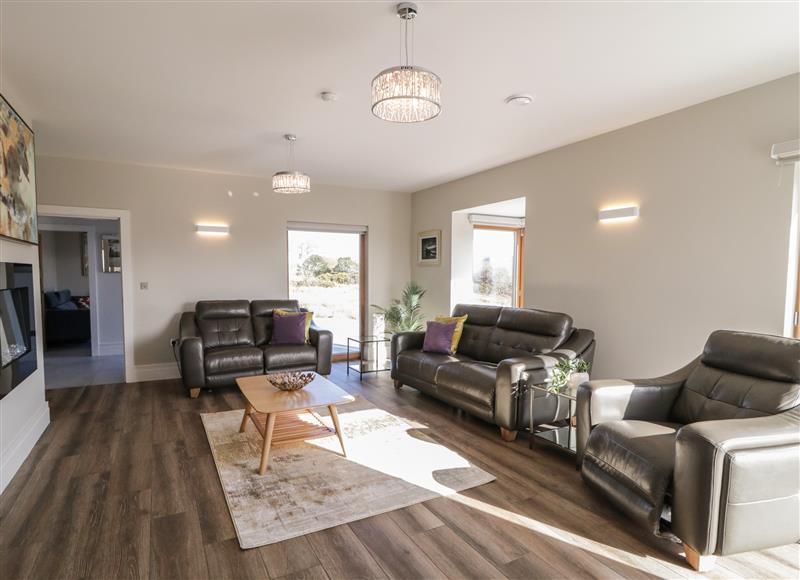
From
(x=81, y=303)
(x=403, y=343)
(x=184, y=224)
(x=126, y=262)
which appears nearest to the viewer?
(x=403, y=343)

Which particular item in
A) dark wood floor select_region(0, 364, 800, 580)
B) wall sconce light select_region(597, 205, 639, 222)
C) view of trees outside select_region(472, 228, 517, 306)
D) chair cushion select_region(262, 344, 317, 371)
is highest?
wall sconce light select_region(597, 205, 639, 222)

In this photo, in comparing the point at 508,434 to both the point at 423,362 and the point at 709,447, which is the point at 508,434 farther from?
the point at 709,447

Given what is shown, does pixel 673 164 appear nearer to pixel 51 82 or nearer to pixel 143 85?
pixel 143 85

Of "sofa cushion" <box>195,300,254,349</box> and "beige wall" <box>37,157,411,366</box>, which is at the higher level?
"beige wall" <box>37,157,411,366</box>

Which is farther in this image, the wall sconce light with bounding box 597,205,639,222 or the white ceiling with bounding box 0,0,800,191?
Result: the wall sconce light with bounding box 597,205,639,222

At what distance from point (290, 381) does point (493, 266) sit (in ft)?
13.1

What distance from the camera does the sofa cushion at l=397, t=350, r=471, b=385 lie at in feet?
13.9

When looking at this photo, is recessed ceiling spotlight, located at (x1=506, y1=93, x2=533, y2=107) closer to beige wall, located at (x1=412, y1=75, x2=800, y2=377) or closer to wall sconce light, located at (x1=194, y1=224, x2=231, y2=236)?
Result: beige wall, located at (x1=412, y1=75, x2=800, y2=377)

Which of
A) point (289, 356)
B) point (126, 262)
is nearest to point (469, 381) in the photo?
point (289, 356)

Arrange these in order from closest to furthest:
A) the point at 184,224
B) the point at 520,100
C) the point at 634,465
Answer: the point at 634,465 < the point at 520,100 < the point at 184,224

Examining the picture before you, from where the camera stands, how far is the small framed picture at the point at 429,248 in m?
6.18

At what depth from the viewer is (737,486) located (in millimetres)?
1877

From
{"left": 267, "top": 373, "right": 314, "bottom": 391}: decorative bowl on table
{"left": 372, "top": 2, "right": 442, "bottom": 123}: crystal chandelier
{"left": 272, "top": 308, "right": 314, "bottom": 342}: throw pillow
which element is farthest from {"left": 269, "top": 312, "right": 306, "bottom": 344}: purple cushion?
{"left": 372, "top": 2, "right": 442, "bottom": 123}: crystal chandelier

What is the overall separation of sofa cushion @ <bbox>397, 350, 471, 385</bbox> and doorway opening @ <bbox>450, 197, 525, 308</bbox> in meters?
1.47
